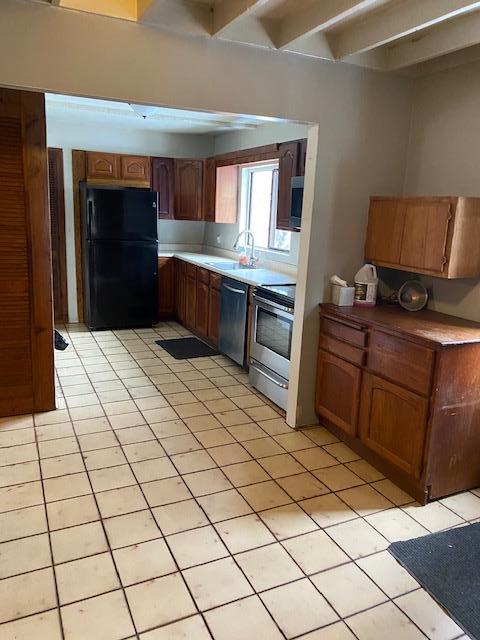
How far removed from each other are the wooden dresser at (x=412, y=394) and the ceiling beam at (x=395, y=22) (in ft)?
4.87

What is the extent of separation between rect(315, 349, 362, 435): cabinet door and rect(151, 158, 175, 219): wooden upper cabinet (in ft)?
11.3

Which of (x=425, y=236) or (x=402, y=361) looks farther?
(x=425, y=236)

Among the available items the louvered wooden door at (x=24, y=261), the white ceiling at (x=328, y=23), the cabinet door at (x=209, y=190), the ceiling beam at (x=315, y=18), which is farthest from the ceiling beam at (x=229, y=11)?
the cabinet door at (x=209, y=190)

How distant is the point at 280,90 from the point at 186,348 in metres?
2.91

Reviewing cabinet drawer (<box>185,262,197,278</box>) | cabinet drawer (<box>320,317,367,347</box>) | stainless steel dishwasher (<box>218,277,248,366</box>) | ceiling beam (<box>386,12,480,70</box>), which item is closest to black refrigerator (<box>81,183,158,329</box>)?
cabinet drawer (<box>185,262,197,278</box>)

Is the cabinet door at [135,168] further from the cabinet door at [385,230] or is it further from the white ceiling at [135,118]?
the cabinet door at [385,230]

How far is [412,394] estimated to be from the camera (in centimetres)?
253

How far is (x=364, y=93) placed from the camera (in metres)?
3.07

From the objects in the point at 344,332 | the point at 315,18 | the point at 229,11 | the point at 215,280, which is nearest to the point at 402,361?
the point at 344,332

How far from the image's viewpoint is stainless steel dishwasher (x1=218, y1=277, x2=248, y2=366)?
4.26 metres

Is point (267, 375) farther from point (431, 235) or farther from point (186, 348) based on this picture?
point (431, 235)

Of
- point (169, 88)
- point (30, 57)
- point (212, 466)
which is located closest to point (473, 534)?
point (212, 466)

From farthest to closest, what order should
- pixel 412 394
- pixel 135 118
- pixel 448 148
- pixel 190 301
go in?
pixel 190 301, pixel 135 118, pixel 448 148, pixel 412 394

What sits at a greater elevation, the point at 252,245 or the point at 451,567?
Answer: the point at 252,245
